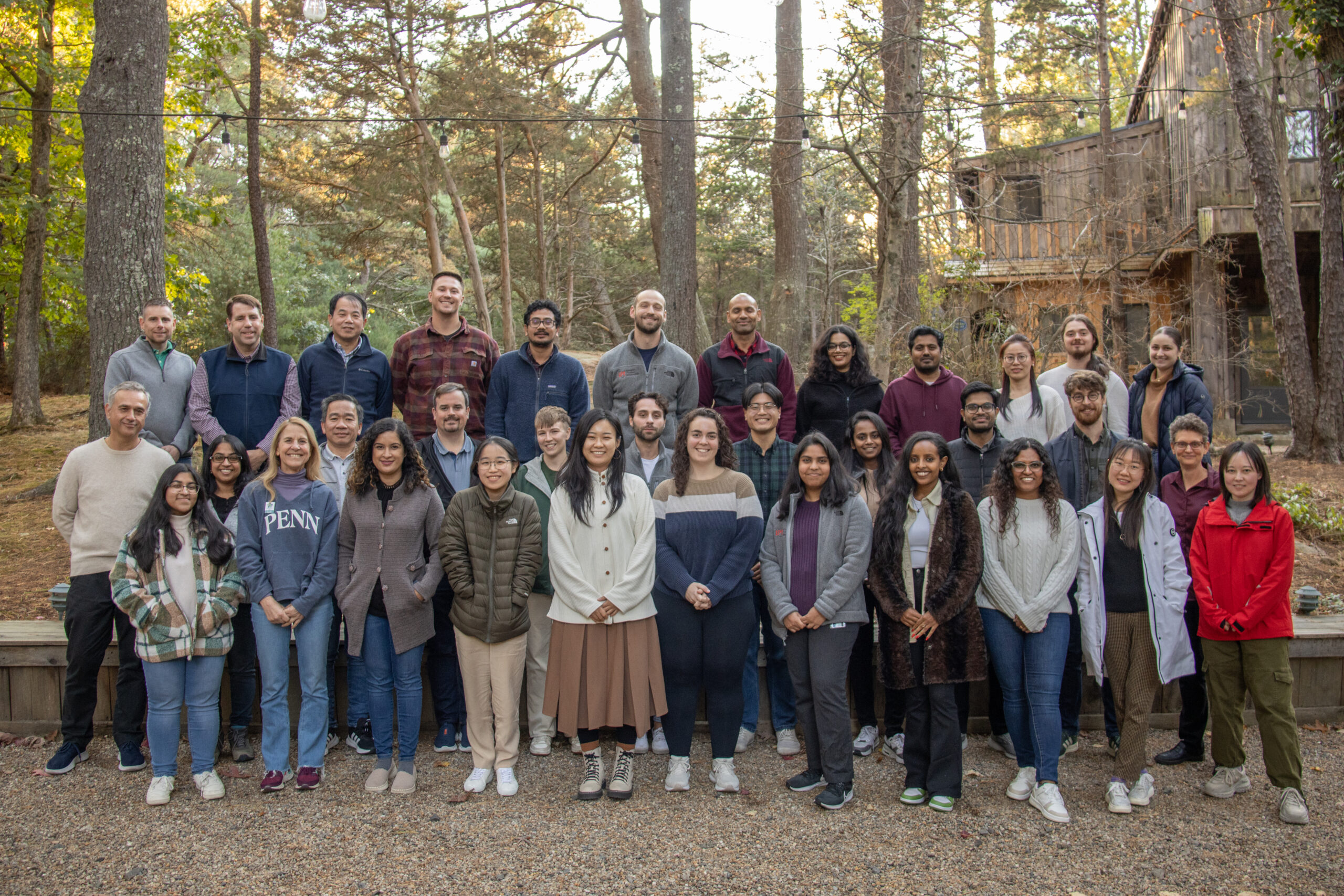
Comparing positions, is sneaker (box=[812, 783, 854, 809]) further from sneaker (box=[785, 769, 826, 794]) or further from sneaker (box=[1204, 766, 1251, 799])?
sneaker (box=[1204, 766, 1251, 799])

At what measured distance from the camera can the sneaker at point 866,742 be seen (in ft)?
15.3

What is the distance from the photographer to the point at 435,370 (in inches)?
216

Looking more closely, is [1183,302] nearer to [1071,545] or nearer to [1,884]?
[1071,545]

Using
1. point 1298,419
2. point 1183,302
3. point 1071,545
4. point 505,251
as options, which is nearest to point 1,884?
point 1071,545

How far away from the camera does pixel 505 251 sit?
811 inches

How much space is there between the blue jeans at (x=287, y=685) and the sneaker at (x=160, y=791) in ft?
Result: 1.37

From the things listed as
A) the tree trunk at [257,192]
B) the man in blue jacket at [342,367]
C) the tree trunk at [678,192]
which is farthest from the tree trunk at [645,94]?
the man in blue jacket at [342,367]

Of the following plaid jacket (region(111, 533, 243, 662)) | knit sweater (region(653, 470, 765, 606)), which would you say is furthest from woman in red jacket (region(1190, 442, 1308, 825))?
plaid jacket (region(111, 533, 243, 662))

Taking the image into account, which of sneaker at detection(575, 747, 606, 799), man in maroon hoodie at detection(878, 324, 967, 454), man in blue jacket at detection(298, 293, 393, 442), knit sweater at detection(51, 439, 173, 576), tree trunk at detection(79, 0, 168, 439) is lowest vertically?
sneaker at detection(575, 747, 606, 799)

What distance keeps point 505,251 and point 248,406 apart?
52.8 ft

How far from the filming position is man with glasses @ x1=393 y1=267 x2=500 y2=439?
547 cm

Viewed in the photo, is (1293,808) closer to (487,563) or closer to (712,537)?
(712,537)

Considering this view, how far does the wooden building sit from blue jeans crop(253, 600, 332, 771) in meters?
10.2

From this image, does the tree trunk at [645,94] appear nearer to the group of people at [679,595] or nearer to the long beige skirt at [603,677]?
the group of people at [679,595]
